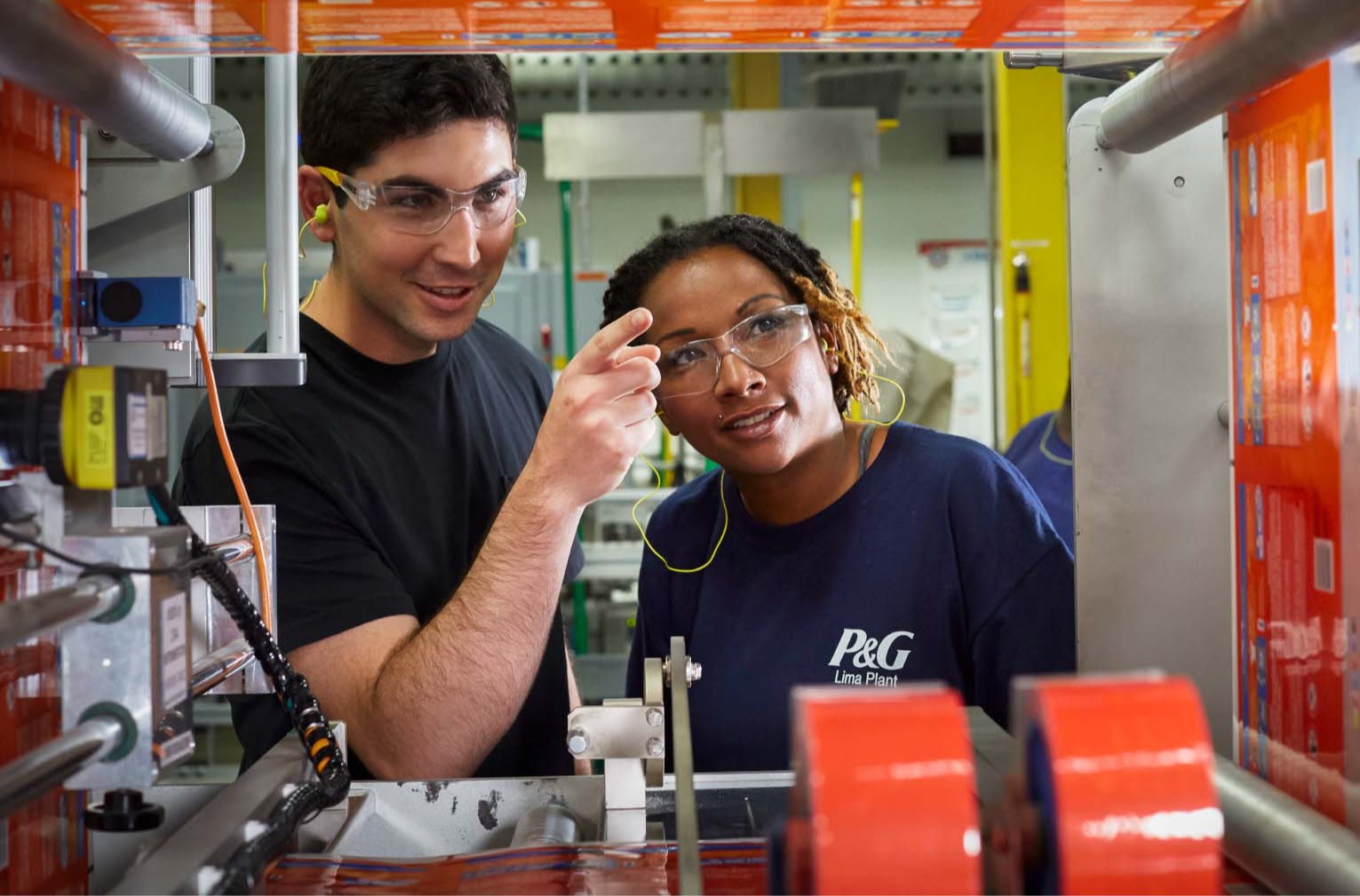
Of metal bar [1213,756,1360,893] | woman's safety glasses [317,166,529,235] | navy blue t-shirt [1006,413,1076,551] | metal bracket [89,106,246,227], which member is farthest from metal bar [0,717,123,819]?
navy blue t-shirt [1006,413,1076,551]

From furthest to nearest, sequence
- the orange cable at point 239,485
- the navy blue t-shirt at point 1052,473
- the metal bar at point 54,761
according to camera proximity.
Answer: the navy blue t-shirt at point 1052,473, the orange cable at point 239,485, the metal bar at point 54,761

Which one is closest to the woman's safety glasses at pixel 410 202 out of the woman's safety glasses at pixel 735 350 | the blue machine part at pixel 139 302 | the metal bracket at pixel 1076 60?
the woman's safety glasses at pixel 735 350

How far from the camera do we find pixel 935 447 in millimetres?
1619

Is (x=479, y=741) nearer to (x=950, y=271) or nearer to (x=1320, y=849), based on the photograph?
(x=1320, y=849)

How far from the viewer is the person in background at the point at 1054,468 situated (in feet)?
9.09

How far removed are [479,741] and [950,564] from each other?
65cm

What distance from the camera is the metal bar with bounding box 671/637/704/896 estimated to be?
0.70 meters

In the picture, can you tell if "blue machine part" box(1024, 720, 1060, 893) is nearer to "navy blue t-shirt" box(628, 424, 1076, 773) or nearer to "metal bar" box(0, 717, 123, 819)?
"metal bar" box(0, 717, 123, 819)

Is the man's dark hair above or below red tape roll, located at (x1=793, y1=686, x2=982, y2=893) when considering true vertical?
above

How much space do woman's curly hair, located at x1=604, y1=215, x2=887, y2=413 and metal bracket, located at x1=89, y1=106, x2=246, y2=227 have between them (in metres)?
0.67

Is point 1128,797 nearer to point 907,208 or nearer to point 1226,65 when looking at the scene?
point 1226,65

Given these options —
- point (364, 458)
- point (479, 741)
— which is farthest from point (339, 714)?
point (364, 458)

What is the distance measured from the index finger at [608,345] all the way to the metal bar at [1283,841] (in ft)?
2.36

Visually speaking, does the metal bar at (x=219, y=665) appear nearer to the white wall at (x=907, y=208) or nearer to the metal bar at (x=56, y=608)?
the metal bar at (x=56, y=608)
